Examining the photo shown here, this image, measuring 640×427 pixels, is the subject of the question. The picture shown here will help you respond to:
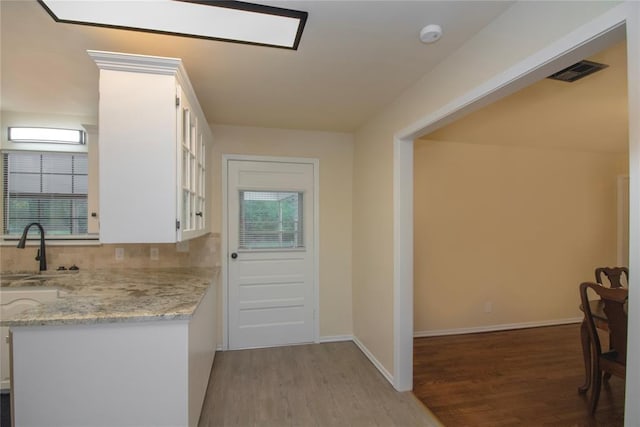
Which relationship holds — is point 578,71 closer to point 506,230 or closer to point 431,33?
point 431,33

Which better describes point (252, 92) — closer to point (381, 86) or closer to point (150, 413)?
point (381, 86)

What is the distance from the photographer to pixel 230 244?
3.29 m

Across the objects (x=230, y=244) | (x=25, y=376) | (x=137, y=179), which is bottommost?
(x=25, y=376)

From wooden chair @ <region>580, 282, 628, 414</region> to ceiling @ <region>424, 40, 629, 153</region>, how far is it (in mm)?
1467

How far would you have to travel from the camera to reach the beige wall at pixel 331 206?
135 inches

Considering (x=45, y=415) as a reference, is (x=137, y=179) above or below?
above

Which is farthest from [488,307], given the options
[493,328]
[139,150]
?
[139,150]

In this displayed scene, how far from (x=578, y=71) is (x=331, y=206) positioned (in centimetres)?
→ 238

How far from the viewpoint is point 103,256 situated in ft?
9.35

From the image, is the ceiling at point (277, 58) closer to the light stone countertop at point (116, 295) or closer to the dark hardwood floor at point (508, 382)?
the light stone countertop at point (116, 295)

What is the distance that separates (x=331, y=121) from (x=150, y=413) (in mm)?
2758

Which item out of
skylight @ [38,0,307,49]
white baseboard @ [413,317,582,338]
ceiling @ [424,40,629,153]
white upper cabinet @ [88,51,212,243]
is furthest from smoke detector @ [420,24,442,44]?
white baseboard @ [413,317,582,338]

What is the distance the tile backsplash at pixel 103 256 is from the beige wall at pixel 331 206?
1.38 meters

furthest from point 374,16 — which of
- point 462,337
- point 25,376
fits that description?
point 462,337
